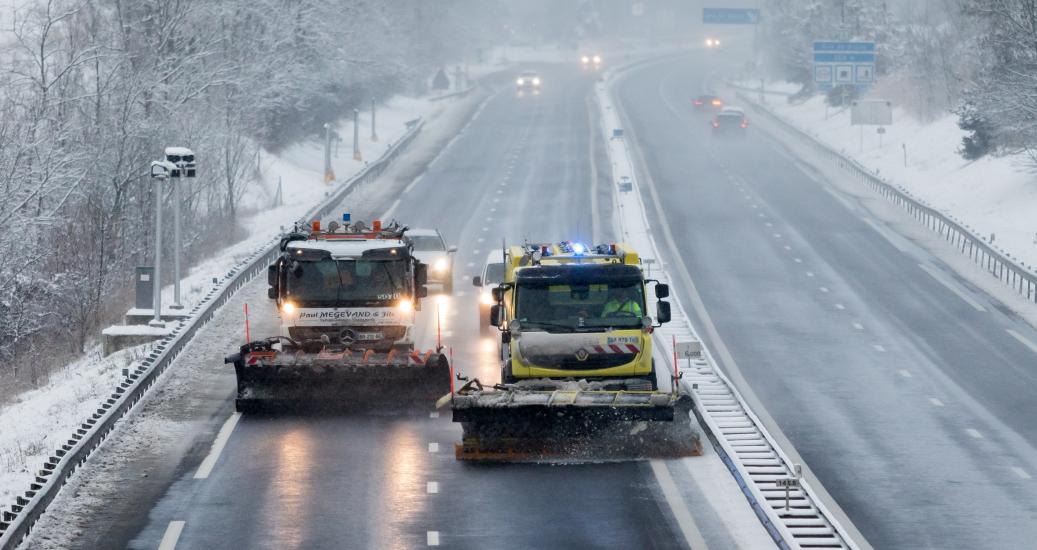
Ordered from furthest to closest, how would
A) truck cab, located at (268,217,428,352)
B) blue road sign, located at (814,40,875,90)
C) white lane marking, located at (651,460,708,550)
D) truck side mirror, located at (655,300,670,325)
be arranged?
1. blue road sign, located at (814,40,875,90)
2. truck cab, located at (268,217,428,352)
3. truck side mirror, located at (655,300,670,325)
4. white lane marking, located at (651,460,708,550)

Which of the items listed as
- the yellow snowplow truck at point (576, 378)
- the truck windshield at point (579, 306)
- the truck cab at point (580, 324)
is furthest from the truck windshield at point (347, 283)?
the truck windshield at point (579, 306)

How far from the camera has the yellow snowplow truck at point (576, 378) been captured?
20.8 metres

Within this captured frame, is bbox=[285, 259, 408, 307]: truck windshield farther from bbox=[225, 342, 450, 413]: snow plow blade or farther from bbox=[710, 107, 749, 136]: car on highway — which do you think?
bbox=[710, 107, 749, 136]: car on highway

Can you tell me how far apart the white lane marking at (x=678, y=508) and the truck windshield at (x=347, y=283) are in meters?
5.96

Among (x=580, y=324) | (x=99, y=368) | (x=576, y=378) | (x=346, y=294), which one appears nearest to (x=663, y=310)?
(x=580, y=324)

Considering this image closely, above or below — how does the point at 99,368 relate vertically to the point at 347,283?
below

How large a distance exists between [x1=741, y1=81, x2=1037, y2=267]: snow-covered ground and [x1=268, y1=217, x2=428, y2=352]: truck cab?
2343cm

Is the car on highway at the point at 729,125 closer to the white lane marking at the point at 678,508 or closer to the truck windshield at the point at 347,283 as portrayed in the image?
the truck windshield at the point at 347,283

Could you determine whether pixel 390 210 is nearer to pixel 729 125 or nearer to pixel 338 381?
pixel 338 381

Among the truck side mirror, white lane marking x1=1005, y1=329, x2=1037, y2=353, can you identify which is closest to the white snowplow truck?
the truck side mirror

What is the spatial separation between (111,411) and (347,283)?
431cm

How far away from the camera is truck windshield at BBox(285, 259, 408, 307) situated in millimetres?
24984

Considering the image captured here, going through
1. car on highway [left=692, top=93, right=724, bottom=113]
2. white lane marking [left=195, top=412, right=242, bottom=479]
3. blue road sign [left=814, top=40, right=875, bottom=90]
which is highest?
blue road sign [left=814, top=40, right=875, bottom=90]

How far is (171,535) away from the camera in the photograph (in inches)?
706
